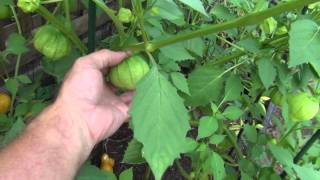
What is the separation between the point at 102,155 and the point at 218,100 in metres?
0.57

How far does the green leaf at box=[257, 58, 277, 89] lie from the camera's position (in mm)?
990

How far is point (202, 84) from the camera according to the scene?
1.12m

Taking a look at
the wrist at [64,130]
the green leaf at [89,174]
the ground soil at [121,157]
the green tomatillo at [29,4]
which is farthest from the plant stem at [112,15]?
the ground soil at [121,157]

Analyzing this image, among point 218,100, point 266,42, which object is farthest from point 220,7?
point 218,100

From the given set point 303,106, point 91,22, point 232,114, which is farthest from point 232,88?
point 91,22

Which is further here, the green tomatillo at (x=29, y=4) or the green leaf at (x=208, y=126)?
the green leaf at (x=208, y=126)

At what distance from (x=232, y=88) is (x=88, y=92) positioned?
0.38m

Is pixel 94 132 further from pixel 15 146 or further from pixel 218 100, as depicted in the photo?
pixel 218 100

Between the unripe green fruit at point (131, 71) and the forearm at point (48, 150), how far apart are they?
0.15 m

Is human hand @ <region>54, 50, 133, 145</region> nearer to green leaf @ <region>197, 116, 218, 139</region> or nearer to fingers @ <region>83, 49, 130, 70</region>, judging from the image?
fingers @ <region>83, 49, 130, 70</region>

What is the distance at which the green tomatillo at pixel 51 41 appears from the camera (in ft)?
3.12

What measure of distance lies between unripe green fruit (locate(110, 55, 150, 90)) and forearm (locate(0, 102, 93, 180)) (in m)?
0.15

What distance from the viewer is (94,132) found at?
1.02 m

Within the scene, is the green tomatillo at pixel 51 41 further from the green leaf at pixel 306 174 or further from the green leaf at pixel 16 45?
the green leaf at pixel 306 174
